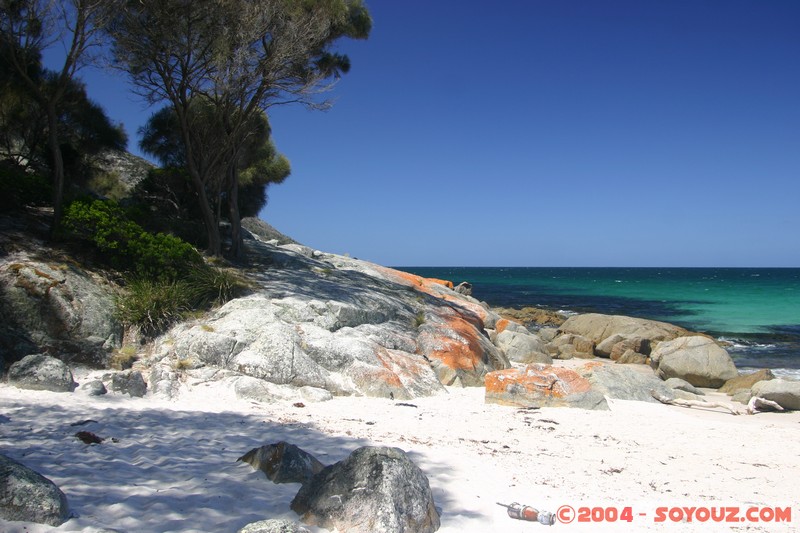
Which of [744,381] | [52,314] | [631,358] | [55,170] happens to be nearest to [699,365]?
[744,381]

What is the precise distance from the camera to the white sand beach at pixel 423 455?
4727 millimetres

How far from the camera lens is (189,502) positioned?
4621 mm

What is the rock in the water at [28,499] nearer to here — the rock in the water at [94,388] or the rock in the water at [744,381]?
the rock in the water at [94,388]

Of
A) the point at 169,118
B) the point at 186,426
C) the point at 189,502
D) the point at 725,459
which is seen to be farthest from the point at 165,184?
the point at 725,459

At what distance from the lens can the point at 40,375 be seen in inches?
308

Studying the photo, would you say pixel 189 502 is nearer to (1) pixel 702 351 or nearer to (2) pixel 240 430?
(2) pixel 240 430

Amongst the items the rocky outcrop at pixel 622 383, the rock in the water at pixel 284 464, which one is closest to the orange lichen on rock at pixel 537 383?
the rocky outcrop at pixel 622 383

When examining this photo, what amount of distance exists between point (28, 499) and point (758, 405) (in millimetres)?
13096

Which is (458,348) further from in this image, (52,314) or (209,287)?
(52,314)

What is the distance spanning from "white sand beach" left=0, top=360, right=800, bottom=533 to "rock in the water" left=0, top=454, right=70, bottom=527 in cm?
8

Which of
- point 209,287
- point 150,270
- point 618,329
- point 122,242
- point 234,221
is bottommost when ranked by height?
point 618,329

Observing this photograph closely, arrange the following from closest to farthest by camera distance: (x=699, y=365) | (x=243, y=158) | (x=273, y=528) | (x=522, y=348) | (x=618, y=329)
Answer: (x=273, y=528) → (x=699, y=365) → (x=522, y=348) → (x=243, y=158) → (x=618, y=329)

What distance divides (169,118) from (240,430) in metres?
14.1

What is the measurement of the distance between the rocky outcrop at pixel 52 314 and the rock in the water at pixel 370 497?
21.4 feet
